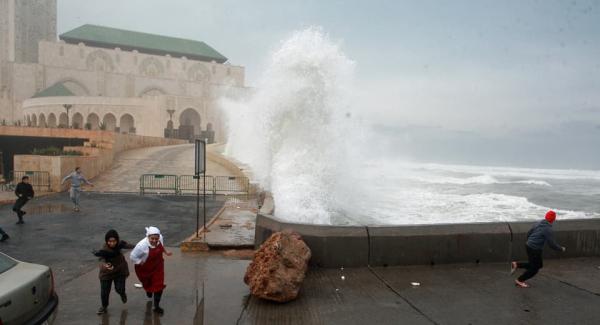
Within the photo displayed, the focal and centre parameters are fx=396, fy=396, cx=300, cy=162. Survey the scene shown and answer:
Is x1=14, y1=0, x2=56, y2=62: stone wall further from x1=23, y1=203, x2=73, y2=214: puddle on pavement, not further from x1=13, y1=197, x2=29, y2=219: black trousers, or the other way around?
x1=13, y1=197, x2=29, y2=219: black trousers

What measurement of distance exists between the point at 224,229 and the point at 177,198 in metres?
7.86

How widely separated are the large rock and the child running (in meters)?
1.60

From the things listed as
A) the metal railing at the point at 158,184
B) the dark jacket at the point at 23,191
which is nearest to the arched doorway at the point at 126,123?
the metal railing at the point at 158,184

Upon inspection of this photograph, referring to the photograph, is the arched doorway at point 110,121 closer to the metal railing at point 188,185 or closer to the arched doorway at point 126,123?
the arched doorway at point 126,123

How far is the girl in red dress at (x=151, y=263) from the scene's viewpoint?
489 centimetres

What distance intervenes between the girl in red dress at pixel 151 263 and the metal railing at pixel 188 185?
12707 mm

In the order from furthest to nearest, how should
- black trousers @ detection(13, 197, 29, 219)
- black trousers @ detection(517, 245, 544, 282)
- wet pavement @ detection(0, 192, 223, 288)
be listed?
1. black trousers @ detection(13, 197, 29, 219)
2. wet pavement @ detection(0, 192, 223, 288)
3. black trousers @ detection(517, 245, 544, 282)

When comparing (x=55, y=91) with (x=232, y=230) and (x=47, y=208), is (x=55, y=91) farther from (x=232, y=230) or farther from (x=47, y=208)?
(x=232, y=230)

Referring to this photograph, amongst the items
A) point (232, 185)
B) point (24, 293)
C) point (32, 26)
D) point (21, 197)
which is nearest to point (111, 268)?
point (24, 293)

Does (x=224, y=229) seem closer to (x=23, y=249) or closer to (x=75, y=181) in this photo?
(x=23, y=249)

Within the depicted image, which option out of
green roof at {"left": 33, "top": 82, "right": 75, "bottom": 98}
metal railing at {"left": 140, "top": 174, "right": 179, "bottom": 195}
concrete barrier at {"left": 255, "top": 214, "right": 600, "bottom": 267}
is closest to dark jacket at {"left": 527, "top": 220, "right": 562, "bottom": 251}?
concrete barrier at {"left": 255, "top": 214, "right": 600, "bottom": 267}

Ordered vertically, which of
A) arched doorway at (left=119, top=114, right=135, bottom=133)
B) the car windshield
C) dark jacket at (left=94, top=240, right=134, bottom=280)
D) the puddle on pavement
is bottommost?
the puddle on pavement

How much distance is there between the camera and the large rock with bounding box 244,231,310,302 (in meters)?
5.03

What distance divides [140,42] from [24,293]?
97.6 meters
